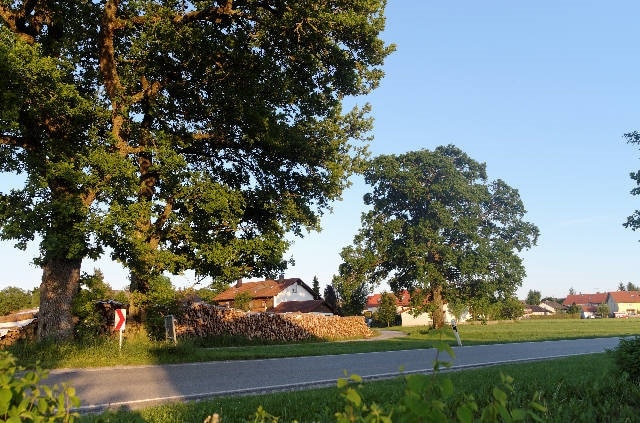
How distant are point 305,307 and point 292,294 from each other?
30.1 ft

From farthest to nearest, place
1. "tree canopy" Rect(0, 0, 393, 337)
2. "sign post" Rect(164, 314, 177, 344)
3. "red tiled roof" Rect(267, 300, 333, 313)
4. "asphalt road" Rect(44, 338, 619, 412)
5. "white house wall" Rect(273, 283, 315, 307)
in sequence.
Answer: "white house wall" Rect(273, 283, 315, 307), "red tiled roof" Rect(267, 300, 333, 313), "sign post" Rect(164, 314, 177, 344), "tree canopy" Rect(0, 0, 393, 337), "asphalt road" Rect(44, 338, 619, 412)

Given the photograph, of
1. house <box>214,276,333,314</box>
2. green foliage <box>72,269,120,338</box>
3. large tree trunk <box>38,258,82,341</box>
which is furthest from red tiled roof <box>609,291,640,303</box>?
large tree trunk <box>38,258,82,341</box>

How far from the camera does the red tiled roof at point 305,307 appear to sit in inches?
2208

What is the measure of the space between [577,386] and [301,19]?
1194 centimetres

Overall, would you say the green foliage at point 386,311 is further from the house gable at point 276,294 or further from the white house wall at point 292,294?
the house gable at point 276,294

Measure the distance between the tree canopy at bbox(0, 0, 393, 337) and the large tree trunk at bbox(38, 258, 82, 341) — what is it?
0.14 ft

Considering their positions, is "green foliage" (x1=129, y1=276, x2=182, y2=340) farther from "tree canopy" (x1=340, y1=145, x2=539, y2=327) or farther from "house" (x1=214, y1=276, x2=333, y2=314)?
"house" (x1=214, y1=276, x2=333, y2=314)

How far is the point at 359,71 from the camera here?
16906mm

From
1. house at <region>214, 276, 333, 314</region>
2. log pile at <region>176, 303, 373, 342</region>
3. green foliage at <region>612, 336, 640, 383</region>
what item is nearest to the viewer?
green foliage at <region>612, 336, 640, 383</region>

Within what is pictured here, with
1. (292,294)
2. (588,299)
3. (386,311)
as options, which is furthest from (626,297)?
(292,294)

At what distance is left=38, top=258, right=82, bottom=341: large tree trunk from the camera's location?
15.9 meters

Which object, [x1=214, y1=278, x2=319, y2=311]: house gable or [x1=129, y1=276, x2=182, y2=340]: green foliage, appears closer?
[x1=129, y1=276, x2=182, y2=340]: green foliage

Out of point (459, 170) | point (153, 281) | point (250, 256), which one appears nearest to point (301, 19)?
point (250, 256)

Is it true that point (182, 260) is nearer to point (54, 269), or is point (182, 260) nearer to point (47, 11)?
point (54, 269)
